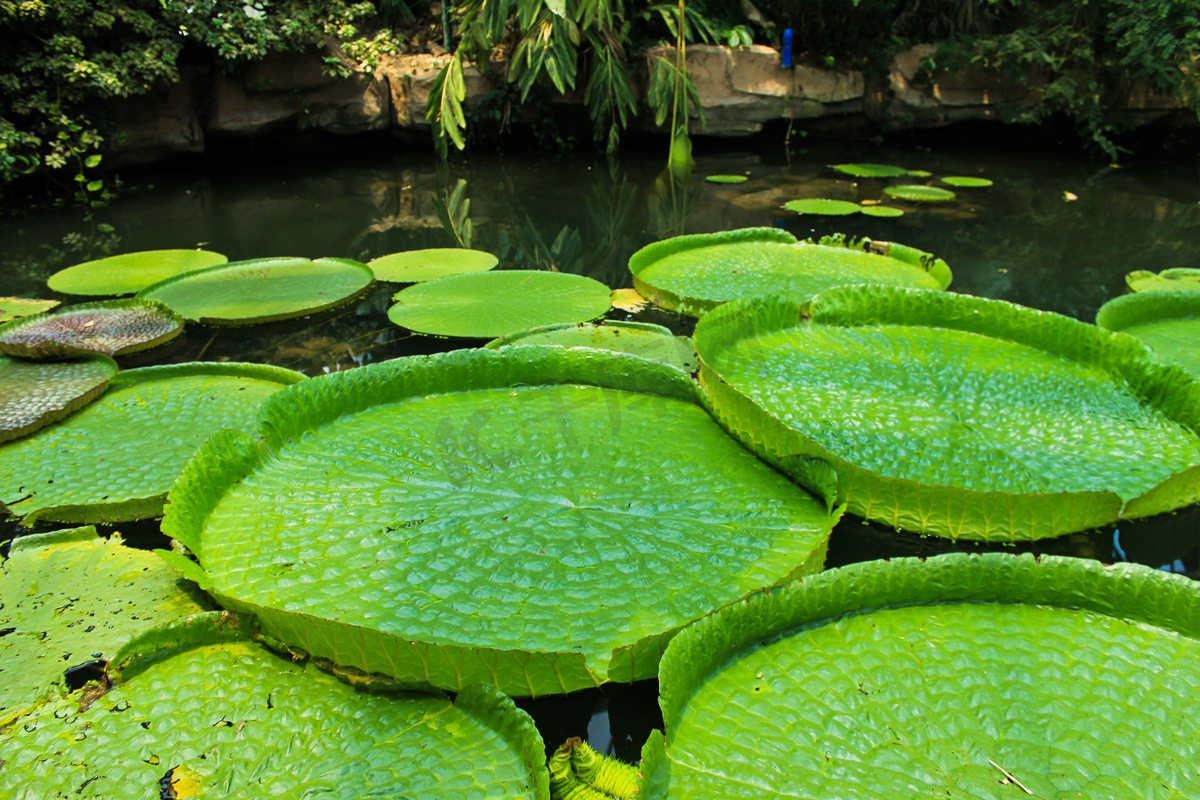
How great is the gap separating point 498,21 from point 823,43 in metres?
3.54

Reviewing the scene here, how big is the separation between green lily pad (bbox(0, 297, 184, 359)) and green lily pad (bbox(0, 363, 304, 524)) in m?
0.43

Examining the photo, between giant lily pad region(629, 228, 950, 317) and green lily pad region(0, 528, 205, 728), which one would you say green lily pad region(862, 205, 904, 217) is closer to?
giant lily pad region(629, 228, 950, 317)

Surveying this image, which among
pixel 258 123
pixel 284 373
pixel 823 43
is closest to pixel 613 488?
pixel 284 373

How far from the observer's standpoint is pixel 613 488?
54.2 inches

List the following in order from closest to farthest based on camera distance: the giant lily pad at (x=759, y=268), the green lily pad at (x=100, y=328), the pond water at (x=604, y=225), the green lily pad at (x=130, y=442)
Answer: the green lily pad at (x=130, y=442) < the green lily pad at (x=100, y=328) < the pond water at (x=604, y=225) < the giant lily pad at (x=759, y=268)

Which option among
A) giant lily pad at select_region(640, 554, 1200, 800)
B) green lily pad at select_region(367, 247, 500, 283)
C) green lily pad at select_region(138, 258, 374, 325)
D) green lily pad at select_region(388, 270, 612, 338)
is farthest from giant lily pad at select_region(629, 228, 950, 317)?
giant lily pad at select_region(640, 554, 1200, 800)

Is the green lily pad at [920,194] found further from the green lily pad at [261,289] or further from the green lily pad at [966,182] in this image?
the green lily pad at [261,289]

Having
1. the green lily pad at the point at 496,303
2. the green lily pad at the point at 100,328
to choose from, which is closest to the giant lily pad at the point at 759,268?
the green lily pad at the point at 496,303

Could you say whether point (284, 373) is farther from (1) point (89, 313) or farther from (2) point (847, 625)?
(2) point (847, 625)

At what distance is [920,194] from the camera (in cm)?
498

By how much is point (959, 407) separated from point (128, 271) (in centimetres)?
357

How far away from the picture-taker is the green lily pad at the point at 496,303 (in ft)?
8.39

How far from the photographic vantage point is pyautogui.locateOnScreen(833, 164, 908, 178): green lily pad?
570cm

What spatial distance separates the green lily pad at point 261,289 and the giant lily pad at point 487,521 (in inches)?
51.6
